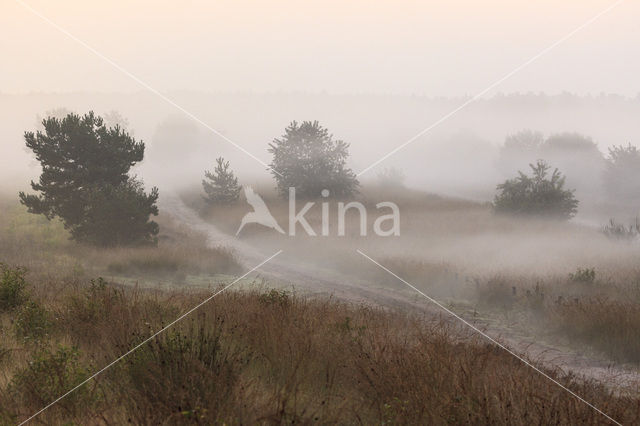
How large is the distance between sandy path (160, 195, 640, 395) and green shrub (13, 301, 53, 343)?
24.8ft

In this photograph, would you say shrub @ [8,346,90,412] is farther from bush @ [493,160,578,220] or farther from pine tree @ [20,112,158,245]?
bush @ [493,160,578,220]

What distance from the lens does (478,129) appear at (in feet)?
378

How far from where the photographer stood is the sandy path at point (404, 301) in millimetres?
8224

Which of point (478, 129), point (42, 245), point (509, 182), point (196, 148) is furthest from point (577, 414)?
point (478, 129)

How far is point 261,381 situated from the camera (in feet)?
16.1

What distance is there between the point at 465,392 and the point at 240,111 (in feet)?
666

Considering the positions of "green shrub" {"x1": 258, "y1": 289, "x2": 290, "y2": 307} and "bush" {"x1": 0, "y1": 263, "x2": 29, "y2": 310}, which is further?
"green shrub" {"x1": 258, "y1": 289, "x2": 290, "y2": 307}

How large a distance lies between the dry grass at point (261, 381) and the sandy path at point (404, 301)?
209 centimetres

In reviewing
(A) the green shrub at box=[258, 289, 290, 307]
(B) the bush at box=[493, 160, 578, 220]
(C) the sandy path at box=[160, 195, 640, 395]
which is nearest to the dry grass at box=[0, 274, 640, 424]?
(A) the green shrub at box=[258, 289, 290, 307]

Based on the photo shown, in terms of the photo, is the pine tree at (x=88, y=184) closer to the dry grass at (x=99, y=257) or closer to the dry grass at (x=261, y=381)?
the dry grass at (x=99, y=257)

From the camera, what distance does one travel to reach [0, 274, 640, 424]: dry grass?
392cm

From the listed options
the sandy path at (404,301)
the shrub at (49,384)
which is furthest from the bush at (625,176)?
the shrub at (49,384)

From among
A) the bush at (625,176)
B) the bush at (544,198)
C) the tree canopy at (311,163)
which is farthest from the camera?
the bush at (625,176)

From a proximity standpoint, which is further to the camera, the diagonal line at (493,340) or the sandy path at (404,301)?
the sandy path at (404,301)
